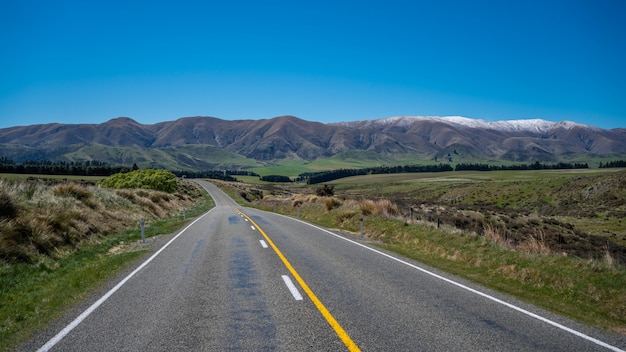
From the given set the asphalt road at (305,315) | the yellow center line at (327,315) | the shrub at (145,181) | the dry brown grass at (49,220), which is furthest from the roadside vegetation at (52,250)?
the shrub at (145,181)

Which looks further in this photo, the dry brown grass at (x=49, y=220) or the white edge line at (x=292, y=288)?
the dry brown grass at (x=49, y=220)

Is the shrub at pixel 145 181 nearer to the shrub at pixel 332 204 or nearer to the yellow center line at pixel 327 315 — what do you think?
the shrub at pixel 332 204

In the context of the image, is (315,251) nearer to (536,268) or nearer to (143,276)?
(143,276)

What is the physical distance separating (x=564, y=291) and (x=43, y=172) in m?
138

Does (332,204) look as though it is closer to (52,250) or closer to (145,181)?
(52,250)

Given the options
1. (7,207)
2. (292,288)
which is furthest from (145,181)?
(292,288)

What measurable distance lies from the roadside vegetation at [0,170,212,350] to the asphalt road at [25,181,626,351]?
0.83 m

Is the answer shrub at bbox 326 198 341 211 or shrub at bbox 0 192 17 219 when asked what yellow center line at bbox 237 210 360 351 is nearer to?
shrub at bbox 0 192 17 219

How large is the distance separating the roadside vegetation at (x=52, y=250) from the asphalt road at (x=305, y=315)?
832 millimetres

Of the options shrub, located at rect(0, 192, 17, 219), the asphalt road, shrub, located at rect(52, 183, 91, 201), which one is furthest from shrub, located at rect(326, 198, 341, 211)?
shrub, located at rect(0, 192, 17, 219)

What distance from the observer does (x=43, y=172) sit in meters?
112

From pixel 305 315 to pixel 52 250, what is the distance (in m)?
11.3

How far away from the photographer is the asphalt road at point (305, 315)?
524 centimetres

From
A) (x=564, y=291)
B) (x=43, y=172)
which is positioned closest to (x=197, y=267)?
(x=564, y=291)
